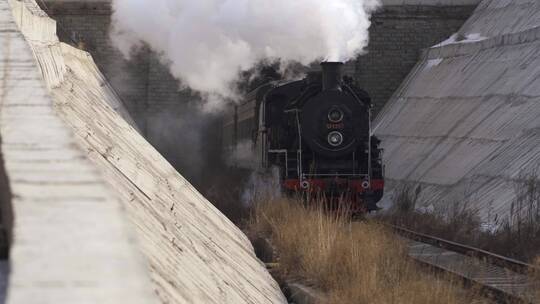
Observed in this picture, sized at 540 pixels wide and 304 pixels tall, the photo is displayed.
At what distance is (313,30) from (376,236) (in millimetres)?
9309

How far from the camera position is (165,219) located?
664cm

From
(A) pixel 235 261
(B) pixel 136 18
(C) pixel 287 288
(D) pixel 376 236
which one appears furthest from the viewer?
(B) pixel 136 18

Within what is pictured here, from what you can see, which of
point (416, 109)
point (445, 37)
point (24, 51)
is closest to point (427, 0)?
point (445, 37)

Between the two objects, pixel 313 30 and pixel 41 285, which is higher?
pixel 313 30

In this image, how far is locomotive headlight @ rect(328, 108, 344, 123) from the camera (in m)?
17.2

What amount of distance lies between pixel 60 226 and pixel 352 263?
6.62 meters

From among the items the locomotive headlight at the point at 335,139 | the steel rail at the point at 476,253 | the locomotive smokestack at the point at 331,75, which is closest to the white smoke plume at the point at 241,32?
the locomotive smokestack at the point at 331,75

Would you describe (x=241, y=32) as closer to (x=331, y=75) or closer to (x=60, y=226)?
(x=331, y=75)

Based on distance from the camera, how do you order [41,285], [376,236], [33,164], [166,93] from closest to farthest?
[41,285], [33,164], [376,236], [166,93]

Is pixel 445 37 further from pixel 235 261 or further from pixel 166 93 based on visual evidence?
pixel 235 261

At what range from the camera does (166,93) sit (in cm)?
3491

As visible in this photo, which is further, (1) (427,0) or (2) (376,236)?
(1) (427,0)

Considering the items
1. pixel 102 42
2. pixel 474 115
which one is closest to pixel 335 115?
pixel 474 115

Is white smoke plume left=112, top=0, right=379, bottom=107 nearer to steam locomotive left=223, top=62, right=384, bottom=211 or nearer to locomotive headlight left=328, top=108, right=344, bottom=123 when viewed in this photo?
steam locomotive left=223, top=62, right=384, bottom=211
